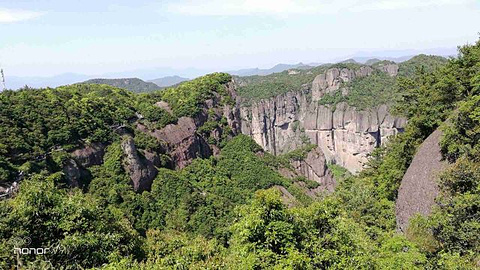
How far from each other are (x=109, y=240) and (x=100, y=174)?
76.4ft

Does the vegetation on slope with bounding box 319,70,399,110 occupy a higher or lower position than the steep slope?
lower

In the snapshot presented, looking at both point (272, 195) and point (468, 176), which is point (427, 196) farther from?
point (272, 195)

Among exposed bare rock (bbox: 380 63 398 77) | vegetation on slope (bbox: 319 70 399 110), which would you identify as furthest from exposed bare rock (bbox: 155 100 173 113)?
exposed bare rock (bbox: 380 63 398 77)

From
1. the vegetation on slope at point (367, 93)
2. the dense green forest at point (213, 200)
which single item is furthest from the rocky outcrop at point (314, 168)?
the vegetation on slope at point (367, 93)

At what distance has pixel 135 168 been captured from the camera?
38.7 m

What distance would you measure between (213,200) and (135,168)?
937 cm

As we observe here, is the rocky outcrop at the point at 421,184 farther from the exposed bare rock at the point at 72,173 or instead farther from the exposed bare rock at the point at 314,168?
the exposed bare rock at the point at 314,168

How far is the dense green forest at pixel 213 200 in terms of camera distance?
12.5 meters

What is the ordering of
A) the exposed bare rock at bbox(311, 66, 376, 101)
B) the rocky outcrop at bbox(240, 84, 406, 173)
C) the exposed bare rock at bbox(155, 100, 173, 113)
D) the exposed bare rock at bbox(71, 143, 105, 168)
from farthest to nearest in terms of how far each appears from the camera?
the exposed bare rock at bbox(311, 66, 376, 101) → the rocky outcrop at bbox(240, 84, 406, 173) → the exposed bare rock at bbox(155, 100, 173, 113) → the exposed bare rock at bbox(71, 143, 105, 168)

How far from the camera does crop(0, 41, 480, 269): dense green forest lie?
12.5 m

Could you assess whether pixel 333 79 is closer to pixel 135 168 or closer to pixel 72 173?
pixel 135 168

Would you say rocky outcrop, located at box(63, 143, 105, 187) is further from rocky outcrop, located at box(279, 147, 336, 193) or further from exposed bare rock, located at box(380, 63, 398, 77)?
exposed bare rock, located at box(380, 63, 398, 77)

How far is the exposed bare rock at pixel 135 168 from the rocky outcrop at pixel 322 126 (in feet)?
245

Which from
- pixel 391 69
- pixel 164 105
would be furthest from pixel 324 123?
pixel 164 105
